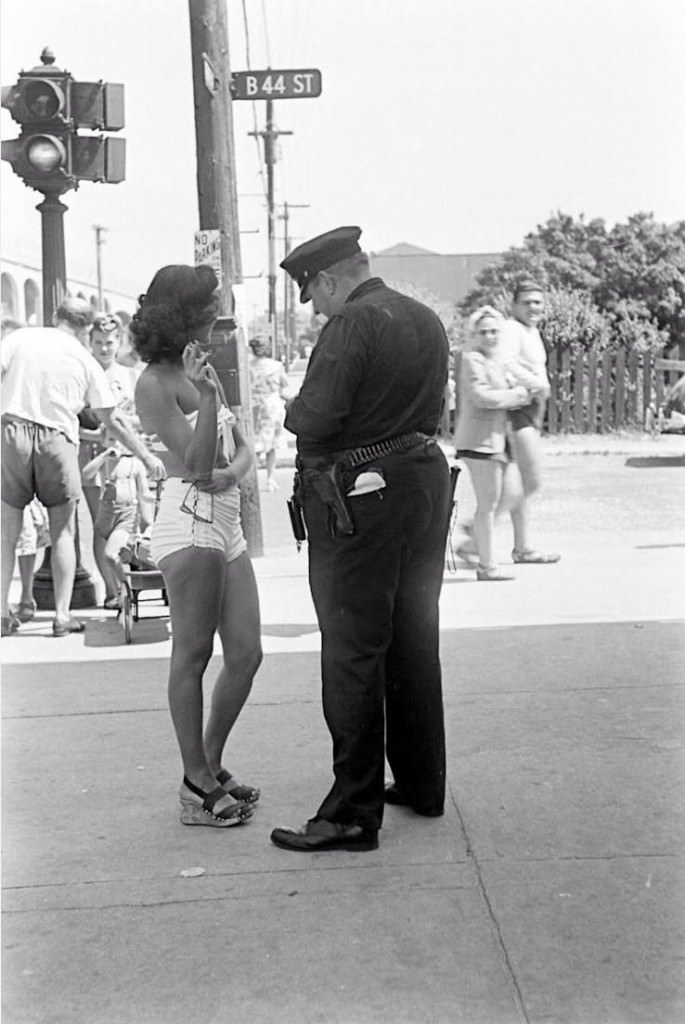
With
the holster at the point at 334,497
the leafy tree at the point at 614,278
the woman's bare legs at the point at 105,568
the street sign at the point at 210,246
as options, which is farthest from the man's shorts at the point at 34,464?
the leafy tree at the point at 614,278

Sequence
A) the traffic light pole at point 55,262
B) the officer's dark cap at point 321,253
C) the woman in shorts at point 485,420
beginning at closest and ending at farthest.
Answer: the officer's dark cap at point 321,253 < the traffic light pole at point 55,262 < the woman in shorts at point 485,420

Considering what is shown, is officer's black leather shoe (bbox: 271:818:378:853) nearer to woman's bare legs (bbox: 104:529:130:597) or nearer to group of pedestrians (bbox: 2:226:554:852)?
group of pedestrians (bbox: 2:226:554:852)

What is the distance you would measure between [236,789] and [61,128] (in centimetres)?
503

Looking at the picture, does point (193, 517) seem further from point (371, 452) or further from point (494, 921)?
point (494, 921)

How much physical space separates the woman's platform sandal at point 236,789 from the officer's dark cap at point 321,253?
5.26 ft

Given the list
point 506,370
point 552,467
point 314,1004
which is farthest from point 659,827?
point 552,467

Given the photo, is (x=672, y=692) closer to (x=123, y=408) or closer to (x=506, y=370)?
(x=506, y=370)

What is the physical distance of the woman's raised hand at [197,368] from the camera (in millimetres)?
4215

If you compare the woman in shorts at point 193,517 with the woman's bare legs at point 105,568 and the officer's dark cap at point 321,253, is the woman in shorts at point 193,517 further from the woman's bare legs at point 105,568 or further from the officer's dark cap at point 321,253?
the woman's bare legs at point 105,568

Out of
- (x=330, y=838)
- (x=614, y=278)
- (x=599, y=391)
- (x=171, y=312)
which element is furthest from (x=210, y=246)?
(x=614, y=278)

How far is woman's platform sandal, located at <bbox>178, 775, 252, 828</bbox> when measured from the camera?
4.27 m

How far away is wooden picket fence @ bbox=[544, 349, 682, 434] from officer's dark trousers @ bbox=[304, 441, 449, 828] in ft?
54.8

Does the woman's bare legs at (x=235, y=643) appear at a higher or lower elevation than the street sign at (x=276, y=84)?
lower

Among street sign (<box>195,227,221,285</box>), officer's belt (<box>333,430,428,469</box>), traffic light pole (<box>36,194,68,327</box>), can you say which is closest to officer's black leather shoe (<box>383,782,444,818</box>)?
officer's belt (<box>333,430,428,469</box>)
